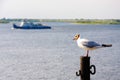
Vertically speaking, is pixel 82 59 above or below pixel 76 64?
above

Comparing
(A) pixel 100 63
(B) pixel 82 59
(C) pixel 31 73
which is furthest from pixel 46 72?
(B) pixel 82 59

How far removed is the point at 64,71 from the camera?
126 feet

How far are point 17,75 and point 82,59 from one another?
2563 cm

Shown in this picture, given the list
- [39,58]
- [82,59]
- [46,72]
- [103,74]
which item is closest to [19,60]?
[39,58]

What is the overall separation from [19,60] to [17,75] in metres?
12.0

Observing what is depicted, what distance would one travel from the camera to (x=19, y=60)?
160ft

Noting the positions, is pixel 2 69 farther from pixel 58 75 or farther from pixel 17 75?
pixel 58 75

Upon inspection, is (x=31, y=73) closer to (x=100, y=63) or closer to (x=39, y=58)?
(x=100, y=63)

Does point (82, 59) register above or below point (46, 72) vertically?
above

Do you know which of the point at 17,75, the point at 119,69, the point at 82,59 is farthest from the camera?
the point at 119,69

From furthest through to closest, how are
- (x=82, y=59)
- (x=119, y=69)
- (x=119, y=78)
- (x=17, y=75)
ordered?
1. (x=119, y=69)
2. (x=17, y=75)
3. (x=119, y=78)
4. (x=82, y=59)

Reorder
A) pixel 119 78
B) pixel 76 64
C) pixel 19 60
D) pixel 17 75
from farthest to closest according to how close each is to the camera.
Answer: pixel 19 60, pixel 76 64, pixel 17 75, pixel 119 78

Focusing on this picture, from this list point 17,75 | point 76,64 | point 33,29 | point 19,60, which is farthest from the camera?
point 33,29

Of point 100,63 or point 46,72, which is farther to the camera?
point 100,63
